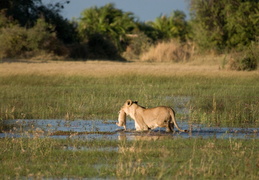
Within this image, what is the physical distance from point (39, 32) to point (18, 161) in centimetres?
2174

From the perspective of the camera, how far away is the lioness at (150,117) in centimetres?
991

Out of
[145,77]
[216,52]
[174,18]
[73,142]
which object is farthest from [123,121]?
[174,18]

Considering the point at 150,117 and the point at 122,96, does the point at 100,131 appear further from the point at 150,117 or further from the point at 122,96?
the point at 122,96

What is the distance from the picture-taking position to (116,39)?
39.8 m

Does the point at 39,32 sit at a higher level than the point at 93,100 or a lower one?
higher

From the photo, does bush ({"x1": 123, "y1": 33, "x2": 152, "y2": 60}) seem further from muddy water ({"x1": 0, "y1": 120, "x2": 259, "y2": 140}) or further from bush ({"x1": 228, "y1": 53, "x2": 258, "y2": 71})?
muddy water ({"x1": 0, "y1": 120, "x2": 259, "y2": 140})

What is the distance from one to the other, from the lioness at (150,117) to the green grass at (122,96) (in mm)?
1523

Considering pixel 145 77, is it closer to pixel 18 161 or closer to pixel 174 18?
pixel 18 161

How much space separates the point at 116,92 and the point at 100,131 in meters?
6.12

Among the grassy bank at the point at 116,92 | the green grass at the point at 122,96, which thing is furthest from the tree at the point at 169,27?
the green grass at the point at 122,96

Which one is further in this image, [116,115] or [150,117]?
[116,115]

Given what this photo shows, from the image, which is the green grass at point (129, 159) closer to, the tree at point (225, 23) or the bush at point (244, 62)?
the bush at point (244, 62)

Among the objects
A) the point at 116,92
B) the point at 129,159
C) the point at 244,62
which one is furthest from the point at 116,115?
the point at 244,62

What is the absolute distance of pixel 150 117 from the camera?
10.1 meters
